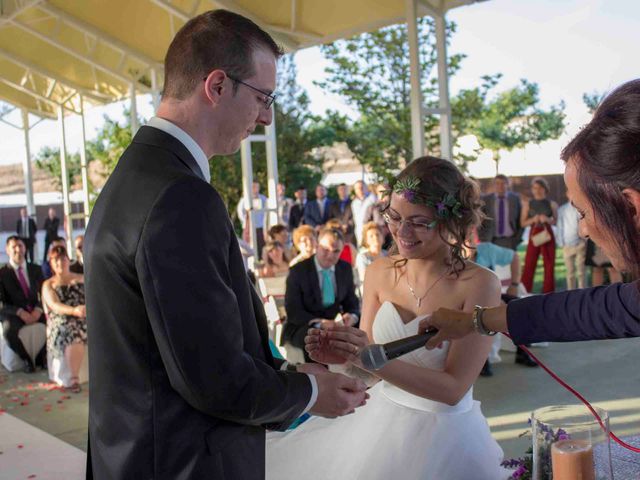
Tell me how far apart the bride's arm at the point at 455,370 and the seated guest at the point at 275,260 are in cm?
613

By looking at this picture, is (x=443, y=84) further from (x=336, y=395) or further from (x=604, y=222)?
(x=604, y=222)

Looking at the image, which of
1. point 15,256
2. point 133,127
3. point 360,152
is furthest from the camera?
point 360,152

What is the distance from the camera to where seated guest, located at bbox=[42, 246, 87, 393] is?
24.9 feet

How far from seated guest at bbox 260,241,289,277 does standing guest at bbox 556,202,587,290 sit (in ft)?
13.7

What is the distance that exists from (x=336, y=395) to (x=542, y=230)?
30.4 feet

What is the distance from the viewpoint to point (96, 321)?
152 centimetres

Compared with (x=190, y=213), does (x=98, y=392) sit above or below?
below

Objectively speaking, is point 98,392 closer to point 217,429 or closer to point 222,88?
point 217,429

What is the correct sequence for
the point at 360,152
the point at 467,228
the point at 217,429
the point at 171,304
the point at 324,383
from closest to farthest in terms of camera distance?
the point at 171,304, the point at 217,429, the point at 324,383, the point at 467,228, the point at 360,152

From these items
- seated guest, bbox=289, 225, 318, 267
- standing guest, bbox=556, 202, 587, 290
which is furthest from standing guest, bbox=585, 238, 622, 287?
seated guest, bbox=289, 225, 318, 267

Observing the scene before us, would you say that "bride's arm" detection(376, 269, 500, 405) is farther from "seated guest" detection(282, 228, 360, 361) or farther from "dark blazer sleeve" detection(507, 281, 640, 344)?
"seated guest" detection(282, 228, 360, 361)

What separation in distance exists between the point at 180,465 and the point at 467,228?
1639mm

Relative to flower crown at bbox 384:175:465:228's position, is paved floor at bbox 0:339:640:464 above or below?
below

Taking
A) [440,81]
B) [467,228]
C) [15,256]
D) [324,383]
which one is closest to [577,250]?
[440,81]
